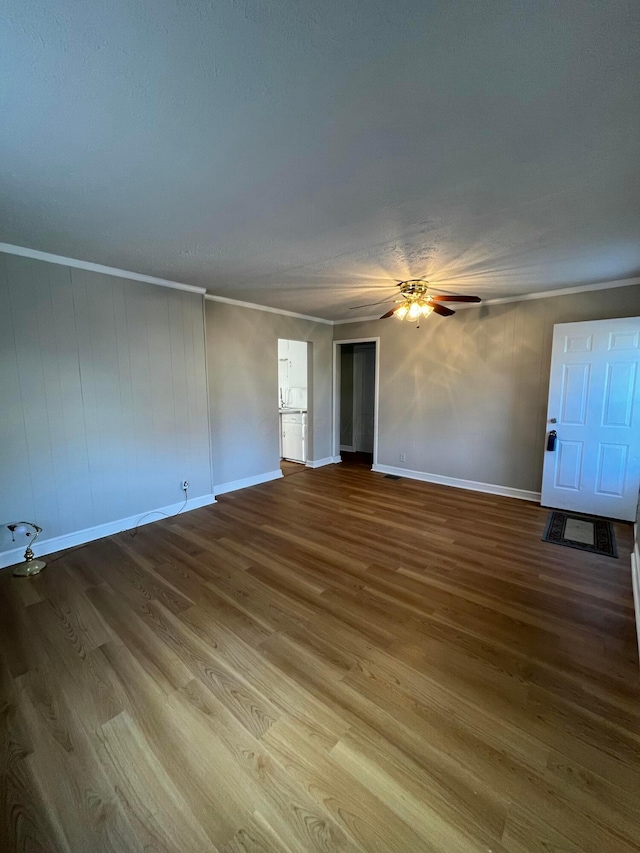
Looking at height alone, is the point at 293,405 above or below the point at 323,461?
above

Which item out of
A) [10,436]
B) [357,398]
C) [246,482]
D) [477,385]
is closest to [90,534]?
[10,436]

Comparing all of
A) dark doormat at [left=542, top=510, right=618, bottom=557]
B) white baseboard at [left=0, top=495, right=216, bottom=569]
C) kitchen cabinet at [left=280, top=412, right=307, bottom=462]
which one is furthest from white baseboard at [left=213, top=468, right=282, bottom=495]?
dark doormat at [left=542, top=510, right=618, bottom=557]

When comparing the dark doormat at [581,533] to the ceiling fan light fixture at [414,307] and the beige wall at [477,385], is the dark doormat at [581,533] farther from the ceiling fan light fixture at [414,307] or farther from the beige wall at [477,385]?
the ceiling fan light fixture at [414,307]

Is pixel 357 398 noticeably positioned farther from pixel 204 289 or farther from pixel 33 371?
pixel 33 371

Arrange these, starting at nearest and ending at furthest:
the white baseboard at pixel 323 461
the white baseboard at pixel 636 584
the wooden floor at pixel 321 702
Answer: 1. the wooden floor at pixel 321 702
2. the white baseboard at pixel 636 584
3. the white baseboard at pixel 323 461

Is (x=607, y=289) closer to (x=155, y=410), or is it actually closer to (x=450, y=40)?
(x=450, y=40)

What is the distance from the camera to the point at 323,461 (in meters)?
6.16

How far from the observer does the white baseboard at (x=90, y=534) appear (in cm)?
285

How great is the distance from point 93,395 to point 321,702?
3.06m

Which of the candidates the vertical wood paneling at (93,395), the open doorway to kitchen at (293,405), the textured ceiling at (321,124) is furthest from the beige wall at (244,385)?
the textured ceiling at (321,124)

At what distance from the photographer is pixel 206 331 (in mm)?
4223

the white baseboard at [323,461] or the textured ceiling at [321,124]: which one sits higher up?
the textured ceiling at [321,124]

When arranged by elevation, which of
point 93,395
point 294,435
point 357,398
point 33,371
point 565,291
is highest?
point 565,291

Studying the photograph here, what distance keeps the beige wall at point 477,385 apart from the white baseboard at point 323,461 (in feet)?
3.45
